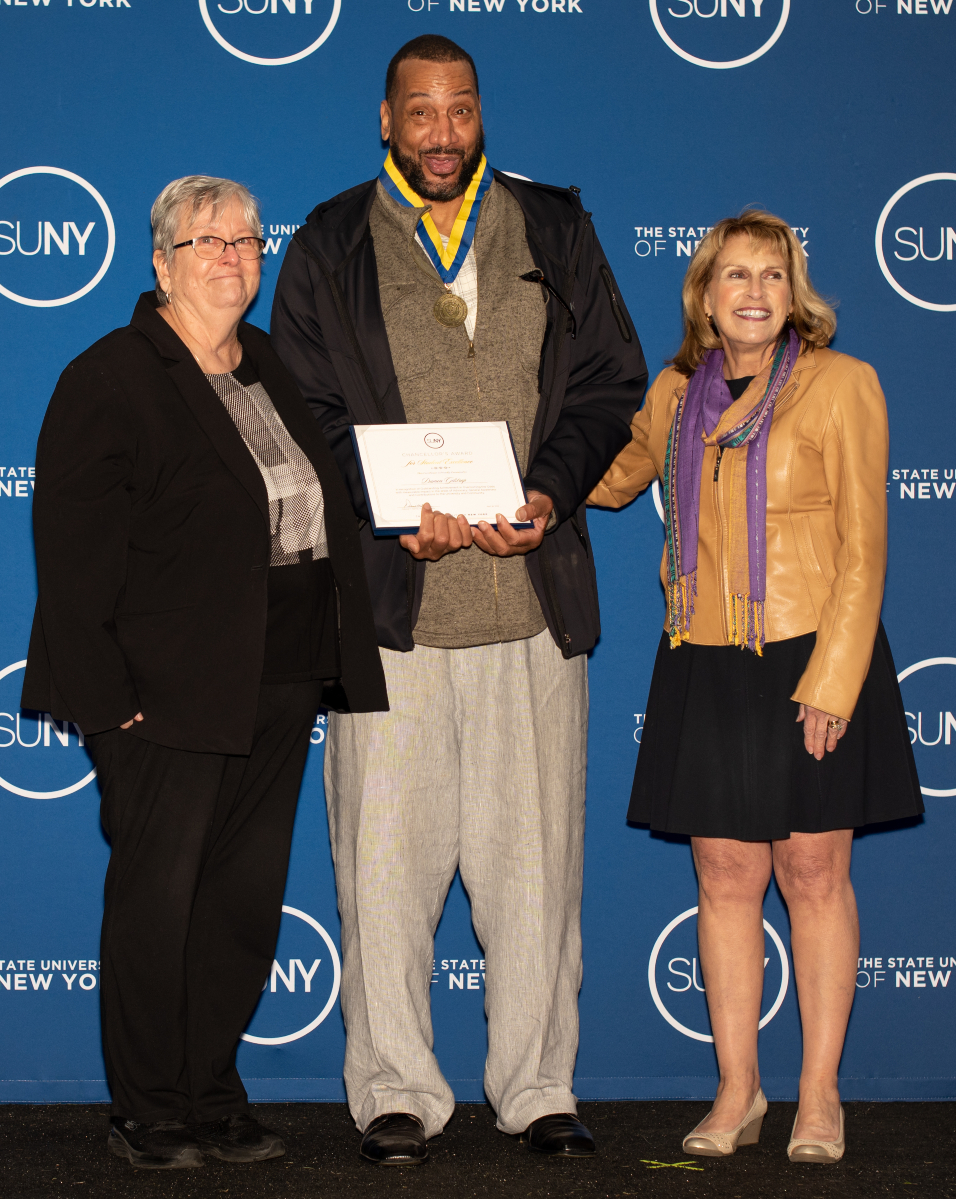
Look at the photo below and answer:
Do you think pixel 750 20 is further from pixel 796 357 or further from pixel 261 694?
A: pixel 261 694

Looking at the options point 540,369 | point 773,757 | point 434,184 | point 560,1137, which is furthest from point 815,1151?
point 434,184

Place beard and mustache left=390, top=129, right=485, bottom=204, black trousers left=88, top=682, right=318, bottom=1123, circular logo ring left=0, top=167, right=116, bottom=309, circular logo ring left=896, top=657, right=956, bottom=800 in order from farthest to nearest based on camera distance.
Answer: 1. circular logo ring left=896, top=657, right=956, bottom=800
2. circular logo ring left=0, top=167, right=116, bottom=309
3. beard and mustache left=390, top=129, right=485, bottom=204
4. black trousers left=88, top=682, right=318, bottom=1123

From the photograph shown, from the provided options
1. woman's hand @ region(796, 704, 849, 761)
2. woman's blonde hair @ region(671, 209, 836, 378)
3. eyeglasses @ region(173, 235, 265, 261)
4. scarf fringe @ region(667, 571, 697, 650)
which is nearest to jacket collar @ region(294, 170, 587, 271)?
eyeglasses @ region(173, 235, 265, 261)

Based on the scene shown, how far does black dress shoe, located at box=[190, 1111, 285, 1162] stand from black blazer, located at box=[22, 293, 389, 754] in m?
0.91

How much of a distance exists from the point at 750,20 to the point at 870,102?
400mm

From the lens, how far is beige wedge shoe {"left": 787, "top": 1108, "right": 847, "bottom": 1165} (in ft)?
8.36

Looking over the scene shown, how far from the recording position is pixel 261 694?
246 centimetres

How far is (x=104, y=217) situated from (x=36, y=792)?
5.28ft

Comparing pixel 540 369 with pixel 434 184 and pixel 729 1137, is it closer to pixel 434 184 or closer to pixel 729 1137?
pixel 434 184

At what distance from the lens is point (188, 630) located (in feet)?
7.66

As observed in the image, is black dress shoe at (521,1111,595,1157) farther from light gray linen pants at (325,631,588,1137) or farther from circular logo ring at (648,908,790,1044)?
circular logo ring at (648,908,790,1044)

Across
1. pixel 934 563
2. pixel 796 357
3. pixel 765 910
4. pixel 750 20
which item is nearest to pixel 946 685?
pixel 934 563

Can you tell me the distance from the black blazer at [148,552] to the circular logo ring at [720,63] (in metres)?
1.66

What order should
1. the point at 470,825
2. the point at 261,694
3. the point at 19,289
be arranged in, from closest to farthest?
the point at 261,694, the point at 470,825, the point at 19,289
